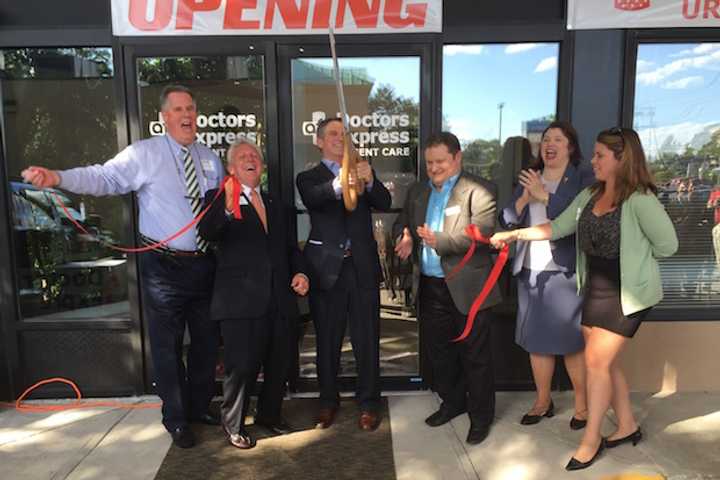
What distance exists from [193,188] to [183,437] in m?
1.42

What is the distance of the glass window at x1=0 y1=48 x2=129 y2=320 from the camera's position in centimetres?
357

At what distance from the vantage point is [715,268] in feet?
12.3

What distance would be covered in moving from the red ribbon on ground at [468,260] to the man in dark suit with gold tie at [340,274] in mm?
530

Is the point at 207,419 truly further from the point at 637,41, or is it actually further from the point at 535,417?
the point at 637,41

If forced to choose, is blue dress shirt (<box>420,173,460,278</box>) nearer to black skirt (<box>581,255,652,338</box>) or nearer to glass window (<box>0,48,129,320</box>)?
black skirt (<box>581,255,652,338</box>)

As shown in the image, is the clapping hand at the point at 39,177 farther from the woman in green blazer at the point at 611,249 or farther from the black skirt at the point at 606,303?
the black skirt at the point at 606,303

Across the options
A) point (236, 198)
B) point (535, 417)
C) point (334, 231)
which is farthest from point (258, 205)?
point (535, 417)

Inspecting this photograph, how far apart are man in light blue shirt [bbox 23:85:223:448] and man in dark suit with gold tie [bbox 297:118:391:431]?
0.62 metres

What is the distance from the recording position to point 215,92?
3.57 m

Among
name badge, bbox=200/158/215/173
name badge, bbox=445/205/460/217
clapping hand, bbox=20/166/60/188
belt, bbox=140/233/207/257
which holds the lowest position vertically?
belt, bbox=140/233/207/257

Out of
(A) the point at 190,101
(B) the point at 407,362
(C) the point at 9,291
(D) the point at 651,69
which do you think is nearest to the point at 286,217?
(A) the point at 190,101

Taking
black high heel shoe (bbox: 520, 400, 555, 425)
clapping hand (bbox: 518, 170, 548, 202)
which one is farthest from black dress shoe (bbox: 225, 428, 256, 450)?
clapping hand (bbox: 518, 170, 548, 202)

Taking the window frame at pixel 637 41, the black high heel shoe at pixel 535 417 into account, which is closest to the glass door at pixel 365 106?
the black high heel shoe at pixel 535 417

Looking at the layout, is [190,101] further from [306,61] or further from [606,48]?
[606,48]
